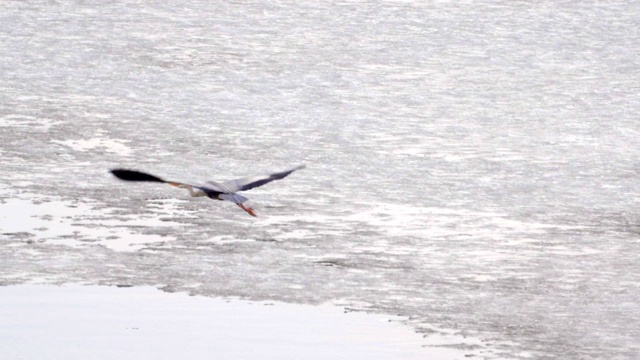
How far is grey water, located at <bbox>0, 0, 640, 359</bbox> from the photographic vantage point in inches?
239

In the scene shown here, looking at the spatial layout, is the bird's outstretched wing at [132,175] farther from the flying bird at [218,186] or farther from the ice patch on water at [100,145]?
the ice patch on water at [100,145]

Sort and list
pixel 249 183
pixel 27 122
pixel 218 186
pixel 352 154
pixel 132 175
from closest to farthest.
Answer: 1. pixel 132 175
2. pixel 218 186
3. pixel 249 183
4. pixel 352 154
5. pixel 27 122

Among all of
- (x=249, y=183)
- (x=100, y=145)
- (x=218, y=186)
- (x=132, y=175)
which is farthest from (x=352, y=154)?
Answer: (x=132, y=175)

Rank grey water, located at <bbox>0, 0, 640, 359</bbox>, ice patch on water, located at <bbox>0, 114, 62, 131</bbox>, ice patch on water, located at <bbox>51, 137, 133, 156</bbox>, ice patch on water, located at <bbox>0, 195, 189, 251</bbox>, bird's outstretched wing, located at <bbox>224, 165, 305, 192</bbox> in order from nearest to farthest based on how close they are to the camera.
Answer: bird's outstretched wing, located at <bbox>224, 165, 305, 192</bbox>
grey water, located at <bbox>0, 0, 640, 359</bbox>
ice patch on water, located at <bbox>0, 195, 189, 251</bbox>
ice patch on water, located at <bbox>51, 137, 133, 156</bbox>
ice patch on water, located at <bbox>0, 114, 62, 131</bbox>

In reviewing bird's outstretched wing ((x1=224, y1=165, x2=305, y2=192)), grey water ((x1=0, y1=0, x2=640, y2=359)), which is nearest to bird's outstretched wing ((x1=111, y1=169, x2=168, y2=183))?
bird's outstretched wing ((x1=224, y1=165, x2=305, y2=192))

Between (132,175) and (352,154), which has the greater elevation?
(132,175)

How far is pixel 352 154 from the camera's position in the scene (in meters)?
8.45

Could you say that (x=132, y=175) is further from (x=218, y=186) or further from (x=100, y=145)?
(x=100, y=145)

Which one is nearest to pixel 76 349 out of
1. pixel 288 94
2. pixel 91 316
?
pixel 91 316

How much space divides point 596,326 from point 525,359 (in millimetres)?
539

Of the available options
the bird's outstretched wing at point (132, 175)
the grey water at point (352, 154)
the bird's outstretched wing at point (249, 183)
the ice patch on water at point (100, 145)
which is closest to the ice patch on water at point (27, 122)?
the grey water at point (352, 154)

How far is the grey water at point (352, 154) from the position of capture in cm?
608

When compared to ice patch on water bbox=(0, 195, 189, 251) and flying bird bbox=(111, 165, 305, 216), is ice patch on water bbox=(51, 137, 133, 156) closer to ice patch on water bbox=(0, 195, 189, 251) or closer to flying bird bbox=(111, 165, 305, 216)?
ice patch on water bbox=(0, 195, 189, 251)

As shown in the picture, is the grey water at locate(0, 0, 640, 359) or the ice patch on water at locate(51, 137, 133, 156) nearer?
the grey water at locate(0, 0, 640, 359)
